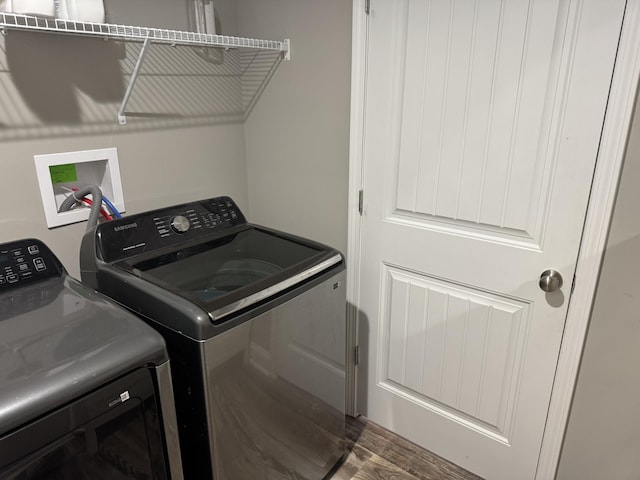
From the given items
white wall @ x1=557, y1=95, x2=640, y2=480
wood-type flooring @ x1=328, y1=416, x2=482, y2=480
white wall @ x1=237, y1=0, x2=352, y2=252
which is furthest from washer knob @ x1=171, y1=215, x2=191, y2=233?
white wall @ x1=557, y1=95, x2=640, y2=480

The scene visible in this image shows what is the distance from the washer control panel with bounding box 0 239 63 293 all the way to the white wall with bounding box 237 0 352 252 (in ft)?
3.27

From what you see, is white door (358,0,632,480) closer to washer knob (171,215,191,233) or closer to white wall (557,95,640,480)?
white wall (557,95,640,480)

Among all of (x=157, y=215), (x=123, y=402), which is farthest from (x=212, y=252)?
(x=123, y=402)

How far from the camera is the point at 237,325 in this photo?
1.23 meters

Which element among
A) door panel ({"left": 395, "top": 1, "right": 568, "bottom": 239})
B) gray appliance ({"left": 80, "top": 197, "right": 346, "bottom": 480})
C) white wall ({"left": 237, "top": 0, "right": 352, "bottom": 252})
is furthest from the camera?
white wall ({"left": 237, "top": 0, "right": 352, "bottom": 252})

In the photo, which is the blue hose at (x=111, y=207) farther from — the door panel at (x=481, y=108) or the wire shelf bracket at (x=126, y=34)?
the door panel at (x=481, y=108)

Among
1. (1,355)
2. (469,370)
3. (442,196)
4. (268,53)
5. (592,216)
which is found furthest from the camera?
(268,53)

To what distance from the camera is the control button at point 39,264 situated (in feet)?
4.39

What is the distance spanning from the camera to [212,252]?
1.64 meters

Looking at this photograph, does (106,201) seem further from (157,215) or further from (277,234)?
(277,234)

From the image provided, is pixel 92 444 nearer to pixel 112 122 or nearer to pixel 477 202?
pixel 112 122

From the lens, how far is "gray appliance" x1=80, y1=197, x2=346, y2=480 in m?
1.22

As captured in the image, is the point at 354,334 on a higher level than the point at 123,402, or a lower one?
lower

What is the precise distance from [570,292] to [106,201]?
1.61 metres
